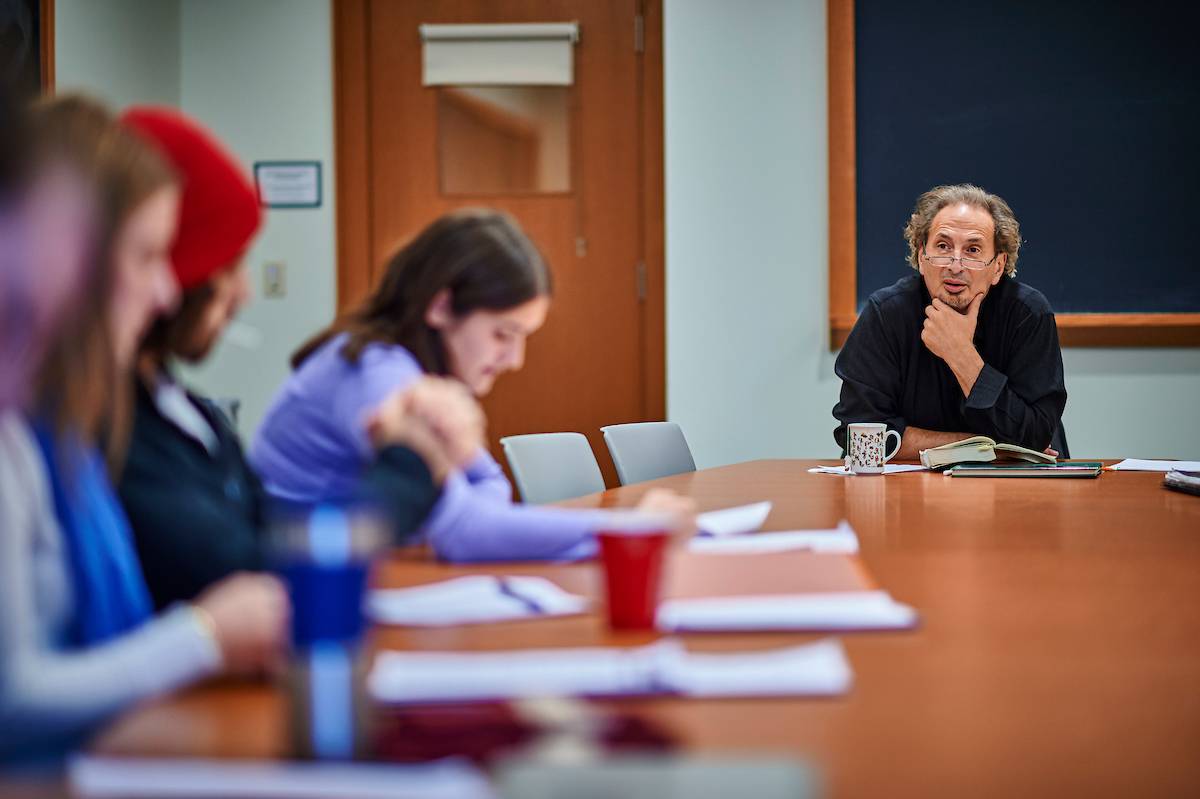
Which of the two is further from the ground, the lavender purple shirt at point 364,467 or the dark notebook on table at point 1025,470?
the lavender purple shirt at point 364,467

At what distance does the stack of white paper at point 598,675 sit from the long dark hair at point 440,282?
2.76 feet

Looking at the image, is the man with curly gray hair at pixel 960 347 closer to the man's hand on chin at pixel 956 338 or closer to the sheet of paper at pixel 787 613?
the man's hand on chin at pixel 956 338

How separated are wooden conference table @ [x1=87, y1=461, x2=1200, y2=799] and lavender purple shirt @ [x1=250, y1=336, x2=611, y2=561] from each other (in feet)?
0.16

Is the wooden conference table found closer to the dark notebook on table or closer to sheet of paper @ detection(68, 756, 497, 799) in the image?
sheet of paper @ detection(68, 756, 497, 799)

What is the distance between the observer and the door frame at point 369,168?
4266mm

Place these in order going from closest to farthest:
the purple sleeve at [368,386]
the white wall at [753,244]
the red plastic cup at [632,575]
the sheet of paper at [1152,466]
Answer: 1. the red plastic cup at [632,575]
2. the purple sleeve at [368,386]
3. the sheet of paper at [1152,466]
4. the white wall at [753,244]

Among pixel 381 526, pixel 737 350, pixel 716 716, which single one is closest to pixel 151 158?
pixel 381 526

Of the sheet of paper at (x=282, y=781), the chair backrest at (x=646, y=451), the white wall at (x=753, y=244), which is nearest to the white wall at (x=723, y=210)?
the white wall at (x=753, y=244)

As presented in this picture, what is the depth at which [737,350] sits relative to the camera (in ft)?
13.7

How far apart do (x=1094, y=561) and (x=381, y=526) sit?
993 millimetres

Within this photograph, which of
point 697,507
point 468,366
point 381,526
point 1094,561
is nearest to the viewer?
point 381,526

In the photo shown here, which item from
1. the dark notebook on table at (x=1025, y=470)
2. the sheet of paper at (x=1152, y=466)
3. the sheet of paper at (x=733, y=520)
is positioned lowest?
the sheet of paper at (x=1152, y=466)

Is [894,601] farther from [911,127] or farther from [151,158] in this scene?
[911,127]

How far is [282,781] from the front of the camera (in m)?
0.58
